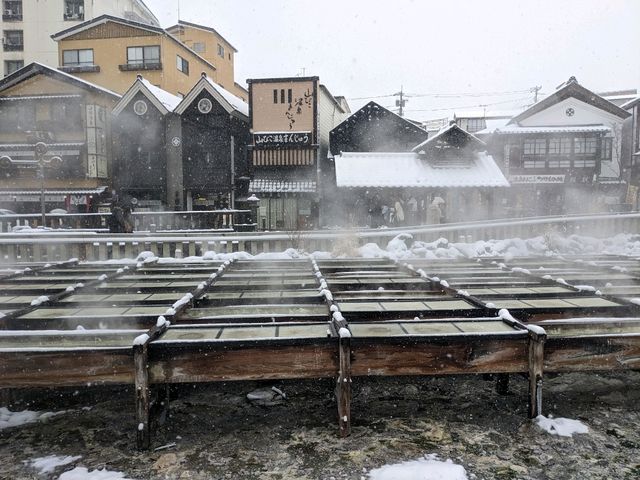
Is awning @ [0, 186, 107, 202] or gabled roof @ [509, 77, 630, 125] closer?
awning @ [0, 186, 107, 202]

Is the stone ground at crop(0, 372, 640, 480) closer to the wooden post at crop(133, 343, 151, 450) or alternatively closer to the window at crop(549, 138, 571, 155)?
the wooden post at crop(133, 343, 151, 450)

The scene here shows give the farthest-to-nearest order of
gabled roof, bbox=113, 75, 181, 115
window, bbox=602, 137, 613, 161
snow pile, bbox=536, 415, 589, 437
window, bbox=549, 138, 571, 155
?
1. window, bbox=602, 137, 613, 161
2. window, bbox=549, 138, 571, 155
3. gabled roof, bbox=113, 75, 181, 115
4. snow pile, bbox=536, 415, 589, 437

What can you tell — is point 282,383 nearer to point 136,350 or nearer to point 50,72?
point 136,350

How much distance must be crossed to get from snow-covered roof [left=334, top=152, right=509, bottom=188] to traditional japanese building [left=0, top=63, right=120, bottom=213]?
13.4 meters

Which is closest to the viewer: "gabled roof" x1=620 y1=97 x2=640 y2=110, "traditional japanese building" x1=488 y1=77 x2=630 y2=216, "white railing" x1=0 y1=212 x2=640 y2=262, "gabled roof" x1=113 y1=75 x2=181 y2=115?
"white railing" x1=0 y1=212 x2=640 y2=262

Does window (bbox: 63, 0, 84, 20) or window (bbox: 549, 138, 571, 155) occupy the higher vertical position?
window (bbox: 63, 0, 84, 20)

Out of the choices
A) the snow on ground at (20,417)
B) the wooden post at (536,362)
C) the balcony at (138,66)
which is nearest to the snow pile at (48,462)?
the snow on ground at (20,417)

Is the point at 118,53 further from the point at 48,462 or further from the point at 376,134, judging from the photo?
the point at 48,462

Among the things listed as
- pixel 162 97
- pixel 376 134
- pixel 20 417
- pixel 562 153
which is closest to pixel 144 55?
pixel 162 97

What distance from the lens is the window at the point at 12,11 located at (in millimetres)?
35594

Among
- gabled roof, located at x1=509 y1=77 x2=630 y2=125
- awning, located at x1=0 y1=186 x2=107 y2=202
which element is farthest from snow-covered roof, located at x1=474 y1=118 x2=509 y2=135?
awning, located at x1=0 y1=186 x2=107 y2=202

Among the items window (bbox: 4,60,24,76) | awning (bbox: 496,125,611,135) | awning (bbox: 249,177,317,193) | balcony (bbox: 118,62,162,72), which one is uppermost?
window (bbox: 4,60,24,76)

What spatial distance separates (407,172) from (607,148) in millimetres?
13471

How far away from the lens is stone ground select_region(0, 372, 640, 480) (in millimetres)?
3773
